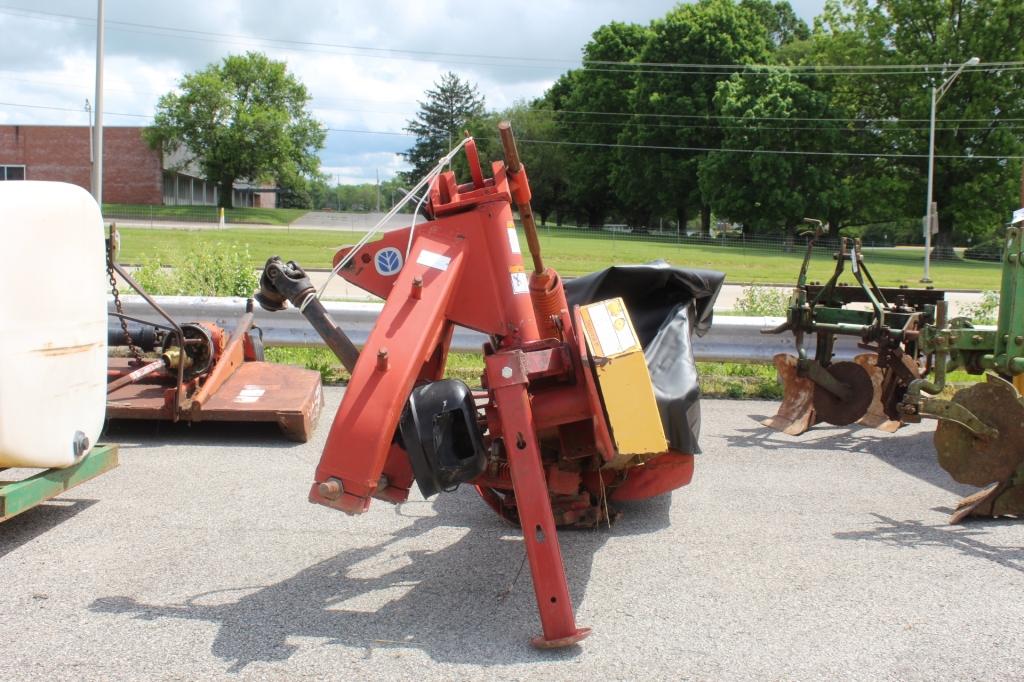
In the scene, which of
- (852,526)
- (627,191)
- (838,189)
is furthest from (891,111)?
(852,526)

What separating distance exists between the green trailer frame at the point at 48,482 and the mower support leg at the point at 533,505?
2310 mm

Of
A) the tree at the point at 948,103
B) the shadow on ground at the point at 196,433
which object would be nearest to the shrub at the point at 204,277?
the shadow on ground at the point at 196,433

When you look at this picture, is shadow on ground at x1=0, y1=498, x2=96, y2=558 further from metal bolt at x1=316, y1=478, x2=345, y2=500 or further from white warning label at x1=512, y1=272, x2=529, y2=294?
white warning label at x1=512, y1=272, x2=529, y2=294

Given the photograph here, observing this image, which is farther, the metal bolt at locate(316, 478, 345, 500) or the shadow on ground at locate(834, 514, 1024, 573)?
the shadow on ground at locate(834, 514, 1024, 573)

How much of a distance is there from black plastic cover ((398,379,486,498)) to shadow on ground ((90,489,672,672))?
54cm

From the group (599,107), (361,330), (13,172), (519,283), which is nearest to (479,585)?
(519,283)

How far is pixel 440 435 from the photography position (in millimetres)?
3615

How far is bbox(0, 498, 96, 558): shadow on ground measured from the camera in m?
4.58

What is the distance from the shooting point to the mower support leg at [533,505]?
351 centimetres

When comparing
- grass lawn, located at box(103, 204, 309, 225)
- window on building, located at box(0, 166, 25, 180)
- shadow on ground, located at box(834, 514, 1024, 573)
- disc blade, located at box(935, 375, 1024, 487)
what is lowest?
shadow on ground, located at box(834, 514, 1024, 573)

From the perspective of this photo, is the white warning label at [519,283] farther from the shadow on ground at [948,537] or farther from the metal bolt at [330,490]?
the shadow on ground at [948,537]

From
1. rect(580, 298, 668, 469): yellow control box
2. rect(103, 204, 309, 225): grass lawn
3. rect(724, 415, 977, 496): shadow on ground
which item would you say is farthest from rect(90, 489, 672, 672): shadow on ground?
rect(103, 204, 309, 225): grass lawn

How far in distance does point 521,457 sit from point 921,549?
234cm

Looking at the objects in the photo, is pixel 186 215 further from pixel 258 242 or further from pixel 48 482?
pixel 48 482
